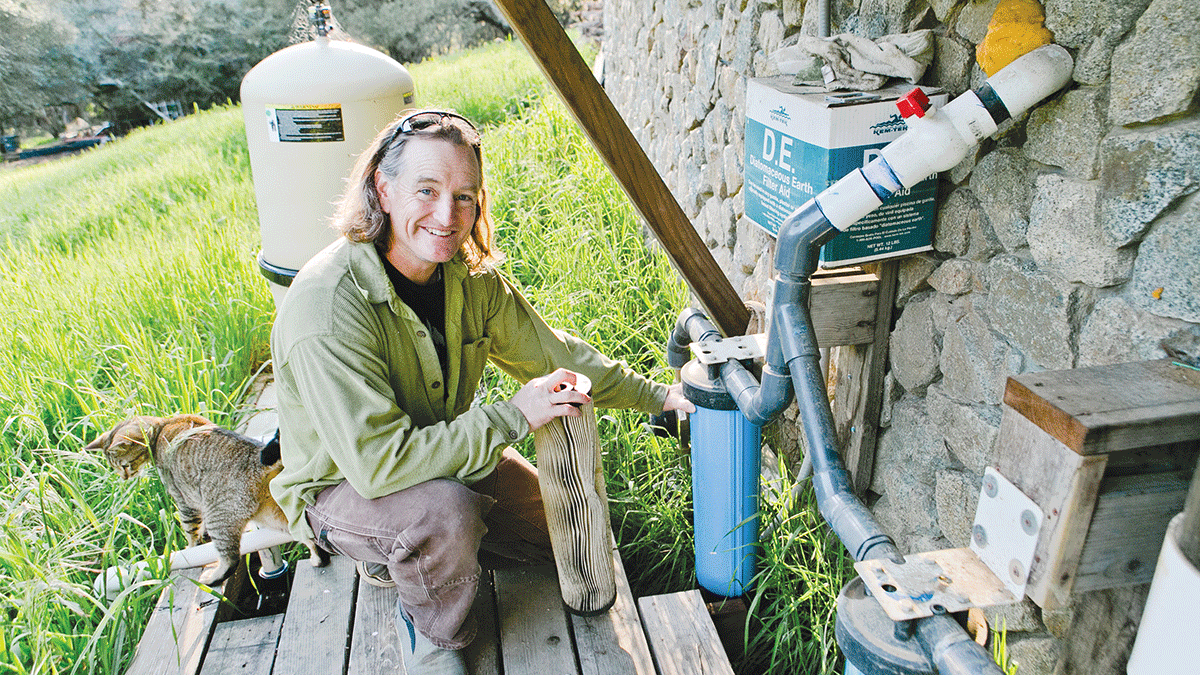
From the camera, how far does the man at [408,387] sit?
193cm

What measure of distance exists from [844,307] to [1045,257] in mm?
576

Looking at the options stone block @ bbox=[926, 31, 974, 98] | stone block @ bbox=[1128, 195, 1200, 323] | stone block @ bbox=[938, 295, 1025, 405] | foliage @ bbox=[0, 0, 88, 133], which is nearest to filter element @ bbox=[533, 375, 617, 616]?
stone block @ bbox=[938, 295, 1025, 405]

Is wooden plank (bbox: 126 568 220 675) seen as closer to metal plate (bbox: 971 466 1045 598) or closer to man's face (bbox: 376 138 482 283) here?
man's face (bbox: 376 138 482 283)

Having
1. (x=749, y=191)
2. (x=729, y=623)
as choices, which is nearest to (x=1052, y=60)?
(x=749, y=191)

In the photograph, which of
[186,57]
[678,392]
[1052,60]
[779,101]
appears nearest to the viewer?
[1052,60]

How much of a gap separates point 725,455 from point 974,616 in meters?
0.92

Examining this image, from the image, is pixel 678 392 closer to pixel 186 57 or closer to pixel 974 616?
pixel 974 616

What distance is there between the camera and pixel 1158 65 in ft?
4.04

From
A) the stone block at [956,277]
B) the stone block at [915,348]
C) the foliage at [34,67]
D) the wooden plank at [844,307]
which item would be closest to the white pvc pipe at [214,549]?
the wooden plank at [844,307]

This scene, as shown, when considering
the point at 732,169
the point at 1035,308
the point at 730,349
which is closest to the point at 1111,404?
the point at 1035,308

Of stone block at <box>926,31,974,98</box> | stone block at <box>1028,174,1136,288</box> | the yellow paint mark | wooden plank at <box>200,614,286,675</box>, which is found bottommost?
wooden plank at <box>200,614,286,675</box>

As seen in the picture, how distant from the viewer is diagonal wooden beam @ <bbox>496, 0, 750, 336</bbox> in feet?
6.72

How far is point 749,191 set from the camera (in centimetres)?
225

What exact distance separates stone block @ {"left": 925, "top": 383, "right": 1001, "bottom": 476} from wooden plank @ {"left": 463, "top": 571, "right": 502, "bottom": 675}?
1303 millimetres
